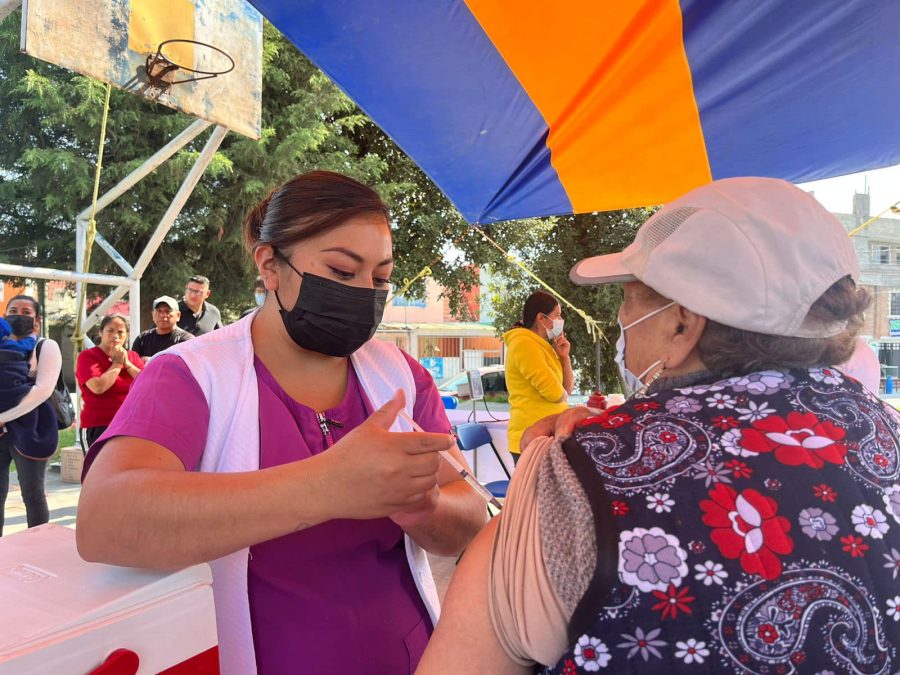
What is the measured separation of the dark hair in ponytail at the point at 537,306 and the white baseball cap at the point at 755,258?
12.7ft

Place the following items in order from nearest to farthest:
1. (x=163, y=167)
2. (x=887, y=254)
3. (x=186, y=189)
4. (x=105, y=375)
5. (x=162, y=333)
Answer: (x=105, y=375)
(x=162, y=333)
(x=186, y=189)
(x=163, y=167)
(x=887, y=254)

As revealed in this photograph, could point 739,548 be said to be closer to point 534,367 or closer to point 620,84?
point 620,84

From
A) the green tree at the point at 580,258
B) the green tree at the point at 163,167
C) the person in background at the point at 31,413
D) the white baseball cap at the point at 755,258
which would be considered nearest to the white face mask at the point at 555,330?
the person in background at the point at 31,413

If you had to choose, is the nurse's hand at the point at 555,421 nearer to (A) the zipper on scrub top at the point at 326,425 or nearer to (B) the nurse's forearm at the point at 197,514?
(A) the zipper on scrub top at the point at 326,425

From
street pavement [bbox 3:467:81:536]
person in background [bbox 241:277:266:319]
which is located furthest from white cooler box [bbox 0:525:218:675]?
street pavement [bbox 3:467:81:536]

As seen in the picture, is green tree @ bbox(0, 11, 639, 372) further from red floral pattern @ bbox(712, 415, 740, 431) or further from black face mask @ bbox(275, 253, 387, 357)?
red floral pattern @ bbox(712, 415, 740, 431)

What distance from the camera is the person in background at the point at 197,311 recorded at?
19.9ft

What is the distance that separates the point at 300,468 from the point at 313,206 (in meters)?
0.54

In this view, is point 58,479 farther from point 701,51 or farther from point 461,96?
point 701,51

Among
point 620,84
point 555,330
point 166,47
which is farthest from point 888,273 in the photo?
point 166,47

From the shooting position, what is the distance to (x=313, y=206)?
48.6 inches

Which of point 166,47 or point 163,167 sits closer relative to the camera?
point 166,47

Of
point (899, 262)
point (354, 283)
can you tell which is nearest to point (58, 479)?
point (354, 283)

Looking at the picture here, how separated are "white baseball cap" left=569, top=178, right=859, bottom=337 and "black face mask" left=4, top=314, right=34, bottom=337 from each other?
15.1 ft
